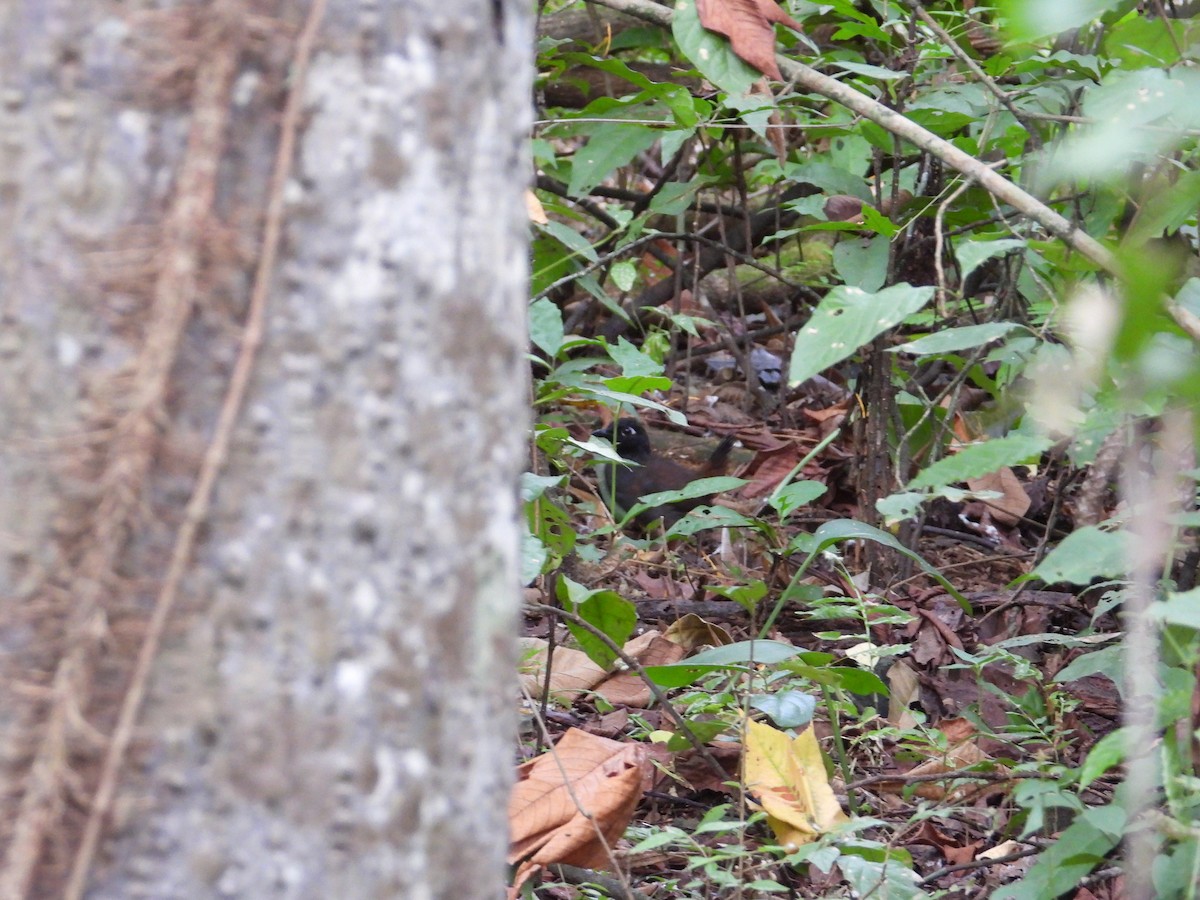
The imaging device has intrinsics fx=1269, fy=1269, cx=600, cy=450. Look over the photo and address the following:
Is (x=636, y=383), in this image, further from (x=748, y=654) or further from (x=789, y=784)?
(x=789, y=784)

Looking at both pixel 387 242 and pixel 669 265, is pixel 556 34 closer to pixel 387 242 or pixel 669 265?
pixel 669 265

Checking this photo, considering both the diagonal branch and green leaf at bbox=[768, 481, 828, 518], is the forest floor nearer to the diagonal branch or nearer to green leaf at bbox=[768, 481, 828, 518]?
green leaf at bbox=[768, 481, 828, 518]

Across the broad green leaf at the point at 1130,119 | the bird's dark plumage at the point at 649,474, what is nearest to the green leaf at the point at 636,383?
the broad green leaf at the point at 1130,119

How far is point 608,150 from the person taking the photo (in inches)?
144

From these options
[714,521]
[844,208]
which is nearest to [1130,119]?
[714,521]

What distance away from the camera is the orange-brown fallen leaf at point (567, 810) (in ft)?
6.92

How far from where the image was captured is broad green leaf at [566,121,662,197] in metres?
3.63

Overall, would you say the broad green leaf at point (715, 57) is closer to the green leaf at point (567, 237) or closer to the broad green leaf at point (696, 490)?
the green leaf at point (567, 237)

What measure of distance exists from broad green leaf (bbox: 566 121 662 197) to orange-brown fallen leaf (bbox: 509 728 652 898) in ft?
6.25

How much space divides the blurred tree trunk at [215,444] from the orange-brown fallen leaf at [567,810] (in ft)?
3.53

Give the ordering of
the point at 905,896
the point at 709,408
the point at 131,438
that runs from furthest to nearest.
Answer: the point at 709,408 < the point at 905,896 < the point at 131,438

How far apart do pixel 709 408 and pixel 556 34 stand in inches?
70.2

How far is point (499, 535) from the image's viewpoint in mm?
1151

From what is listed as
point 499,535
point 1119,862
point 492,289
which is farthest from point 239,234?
point 1119,862
